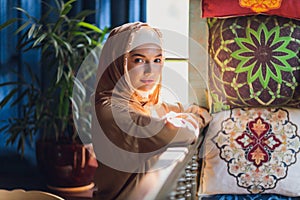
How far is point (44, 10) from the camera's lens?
293 centimetres

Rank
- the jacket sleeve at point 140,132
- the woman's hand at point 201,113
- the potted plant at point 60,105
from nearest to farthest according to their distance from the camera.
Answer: the jacket sleeve at point 140,132 → the woman's hand at point 201,113 → the potted plant at point 60,105

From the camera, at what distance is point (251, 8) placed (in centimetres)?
174

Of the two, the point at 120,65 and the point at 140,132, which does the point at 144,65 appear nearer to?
the point at 120,65

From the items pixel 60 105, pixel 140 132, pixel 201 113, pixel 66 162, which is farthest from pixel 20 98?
pixel 140 132

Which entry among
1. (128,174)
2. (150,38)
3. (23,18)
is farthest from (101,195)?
(23,18)

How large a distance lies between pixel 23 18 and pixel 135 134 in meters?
1.74

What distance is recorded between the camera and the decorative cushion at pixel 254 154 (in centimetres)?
170

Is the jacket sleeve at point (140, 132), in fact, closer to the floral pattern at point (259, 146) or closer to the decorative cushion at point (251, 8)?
the floral pattern at point (259, 146)

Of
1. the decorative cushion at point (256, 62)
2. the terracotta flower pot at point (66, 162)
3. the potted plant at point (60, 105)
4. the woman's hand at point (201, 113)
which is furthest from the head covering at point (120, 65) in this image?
the terracotta flower pot at point (66, 162)

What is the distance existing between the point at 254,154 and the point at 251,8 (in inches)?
19.1

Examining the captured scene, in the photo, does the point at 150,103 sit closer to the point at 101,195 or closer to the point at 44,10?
Result: the point at 101,195

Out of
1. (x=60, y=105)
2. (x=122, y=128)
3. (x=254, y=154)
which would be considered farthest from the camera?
(x=60, y=105)

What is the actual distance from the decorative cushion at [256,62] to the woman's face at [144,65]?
1.41ft

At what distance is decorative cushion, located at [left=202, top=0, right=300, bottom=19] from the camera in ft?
5.64
